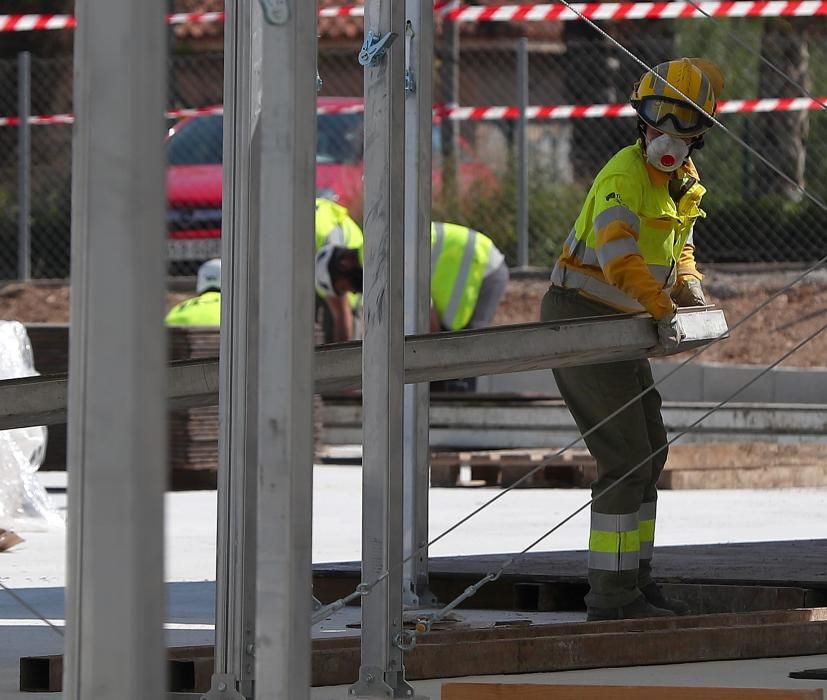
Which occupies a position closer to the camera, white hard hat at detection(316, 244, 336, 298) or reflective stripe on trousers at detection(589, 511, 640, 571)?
reflective stripe on trousers at detection(589, 511, 640, 571)

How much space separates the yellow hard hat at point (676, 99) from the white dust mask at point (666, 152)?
27 millimetres

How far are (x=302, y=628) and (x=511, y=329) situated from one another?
2088mm

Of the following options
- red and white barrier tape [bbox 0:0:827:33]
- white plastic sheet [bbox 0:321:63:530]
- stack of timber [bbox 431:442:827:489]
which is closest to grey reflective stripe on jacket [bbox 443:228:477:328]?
red and white barrier tape [bbox 0:0:827:33]

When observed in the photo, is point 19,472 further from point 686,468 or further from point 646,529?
point 686,468

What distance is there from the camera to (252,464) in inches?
172

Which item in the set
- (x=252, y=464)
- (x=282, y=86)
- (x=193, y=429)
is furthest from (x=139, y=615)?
(x=193, y=429)

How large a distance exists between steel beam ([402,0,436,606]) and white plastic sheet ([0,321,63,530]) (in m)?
2.69

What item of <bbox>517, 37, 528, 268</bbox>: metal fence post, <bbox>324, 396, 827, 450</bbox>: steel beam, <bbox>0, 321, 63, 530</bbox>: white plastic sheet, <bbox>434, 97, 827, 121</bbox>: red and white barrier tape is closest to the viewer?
<bbox>0, 321, 63, 530</bbox>: white plastic sheet

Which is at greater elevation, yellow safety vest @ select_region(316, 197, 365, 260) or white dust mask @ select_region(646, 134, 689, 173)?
yellow safety vest @ select_region(316, 197, 365, 260)

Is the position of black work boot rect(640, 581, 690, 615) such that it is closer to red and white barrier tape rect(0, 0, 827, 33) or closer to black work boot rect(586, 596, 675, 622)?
black work boot rect(586, 596, 675, 622)

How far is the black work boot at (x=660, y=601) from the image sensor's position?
20.0 ft

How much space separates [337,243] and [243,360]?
996 centimetres

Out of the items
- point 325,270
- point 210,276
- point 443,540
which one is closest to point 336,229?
point 325,270

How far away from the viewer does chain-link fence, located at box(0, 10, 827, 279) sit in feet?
56.7
